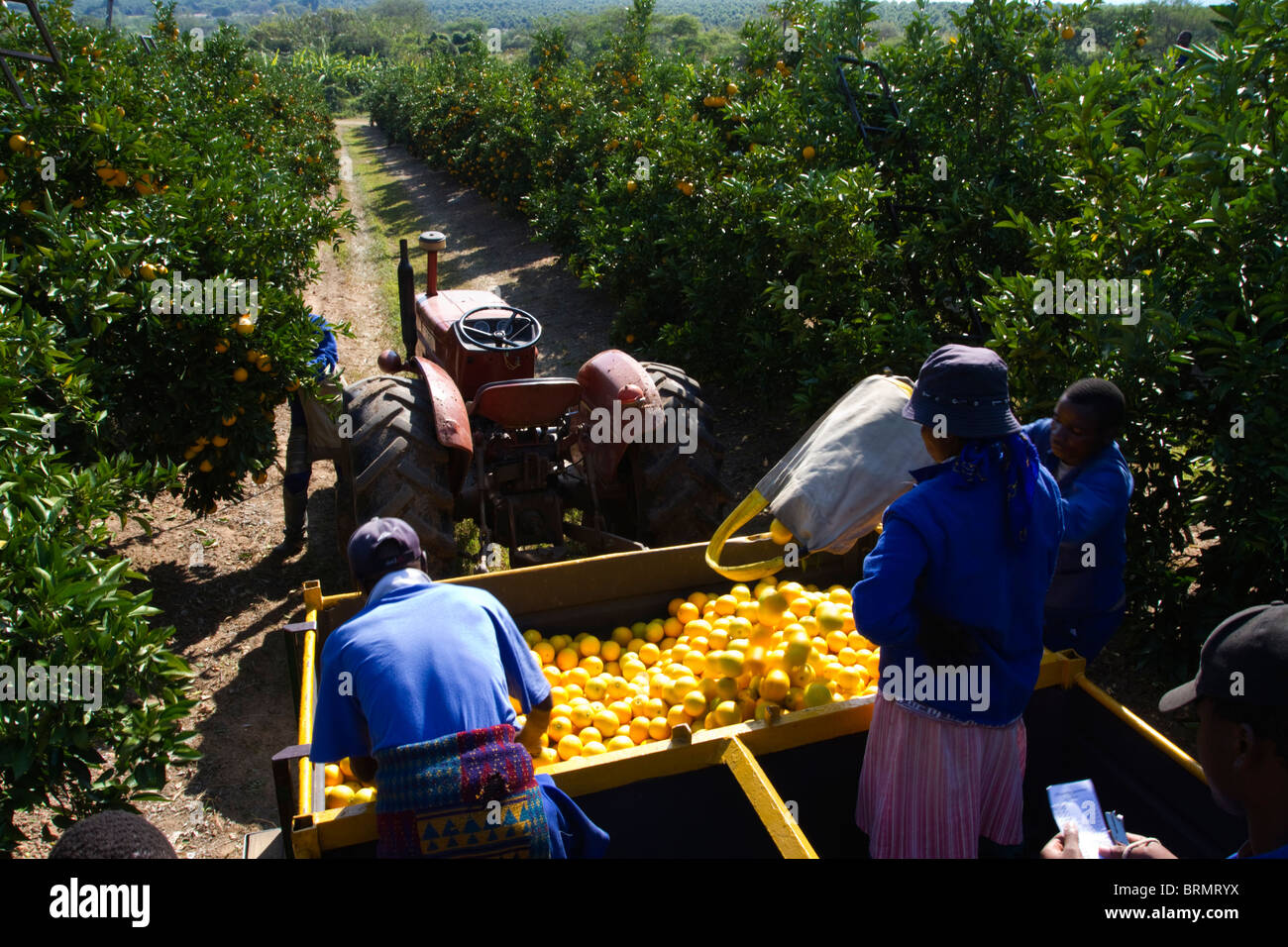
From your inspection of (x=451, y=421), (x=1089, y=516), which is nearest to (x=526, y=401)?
(x=451, y=421)

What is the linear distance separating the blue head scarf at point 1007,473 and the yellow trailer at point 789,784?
0.84 metres

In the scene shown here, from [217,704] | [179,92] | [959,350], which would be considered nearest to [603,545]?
[217,704]

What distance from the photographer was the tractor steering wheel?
5.88 metres

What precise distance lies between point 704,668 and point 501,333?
3288mm

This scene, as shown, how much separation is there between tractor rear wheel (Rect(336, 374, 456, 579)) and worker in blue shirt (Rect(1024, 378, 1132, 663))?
314 centimetres

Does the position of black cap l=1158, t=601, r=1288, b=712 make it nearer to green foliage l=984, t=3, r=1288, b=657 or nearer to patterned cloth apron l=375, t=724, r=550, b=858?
patterned cloth apron l=375, t=724, r=550, b=858

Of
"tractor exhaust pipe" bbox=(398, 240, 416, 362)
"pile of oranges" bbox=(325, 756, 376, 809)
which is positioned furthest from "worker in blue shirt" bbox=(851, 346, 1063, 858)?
"tractor exhaust pipe" bbox=(398, 240, 416, 362)

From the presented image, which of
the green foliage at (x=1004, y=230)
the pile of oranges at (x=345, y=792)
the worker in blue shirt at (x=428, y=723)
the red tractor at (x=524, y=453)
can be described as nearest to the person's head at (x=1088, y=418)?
the green foliage at (x=1004, y=230)

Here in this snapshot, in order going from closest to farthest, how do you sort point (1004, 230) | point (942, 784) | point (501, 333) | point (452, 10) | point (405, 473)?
point (942, 784) → point (405, 473) → point (501, 333) → point (1004, 230) → point (452, 10)

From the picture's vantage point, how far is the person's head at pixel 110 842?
1.81 m

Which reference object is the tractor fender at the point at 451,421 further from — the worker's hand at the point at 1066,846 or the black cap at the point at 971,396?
the worker's hand at the point at 1066,846

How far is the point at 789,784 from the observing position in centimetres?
299

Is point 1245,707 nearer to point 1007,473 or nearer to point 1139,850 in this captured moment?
point 1139,850
